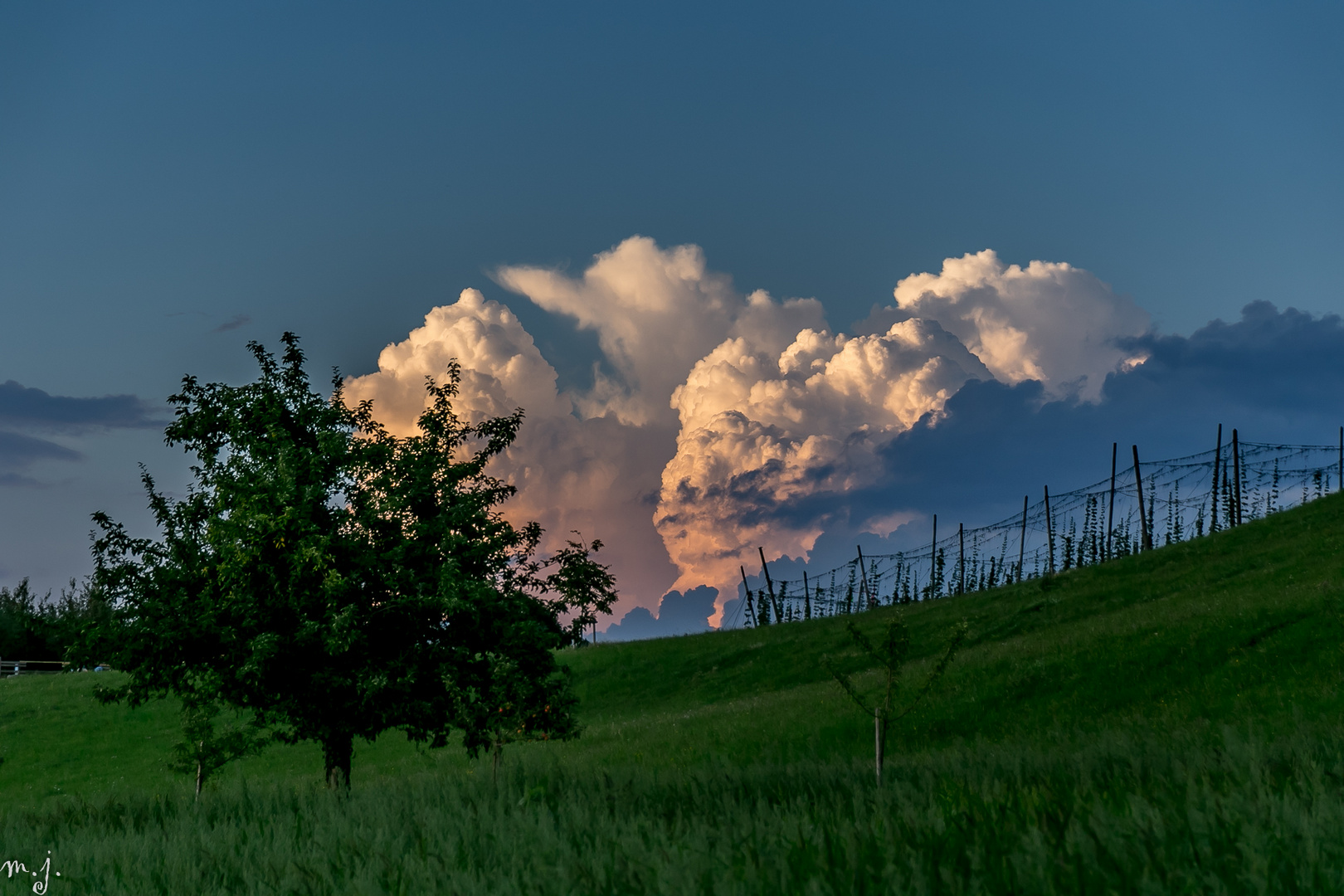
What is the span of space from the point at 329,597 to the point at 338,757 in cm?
355

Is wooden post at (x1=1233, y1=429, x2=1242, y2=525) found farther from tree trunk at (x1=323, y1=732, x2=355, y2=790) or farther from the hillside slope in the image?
tree trunk at (x1=323, y1=732, x2=355, y2=790)

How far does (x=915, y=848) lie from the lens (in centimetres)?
465

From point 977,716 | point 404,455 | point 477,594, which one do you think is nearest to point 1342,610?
point 977,716

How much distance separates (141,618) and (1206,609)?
25.5 metres

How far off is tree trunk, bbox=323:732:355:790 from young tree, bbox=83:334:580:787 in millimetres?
48

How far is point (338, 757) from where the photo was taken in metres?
15.8

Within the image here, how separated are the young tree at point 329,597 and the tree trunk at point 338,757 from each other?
5cm

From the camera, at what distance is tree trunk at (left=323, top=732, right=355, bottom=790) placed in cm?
1511

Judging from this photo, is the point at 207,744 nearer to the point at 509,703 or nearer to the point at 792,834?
the point at 509,703

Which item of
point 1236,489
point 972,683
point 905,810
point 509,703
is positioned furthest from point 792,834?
point 1236,489

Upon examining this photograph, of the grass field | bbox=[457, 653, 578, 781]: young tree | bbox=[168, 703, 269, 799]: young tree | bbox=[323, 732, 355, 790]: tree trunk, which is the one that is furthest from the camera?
bbox=[168, 703, 269, 799]: young tree

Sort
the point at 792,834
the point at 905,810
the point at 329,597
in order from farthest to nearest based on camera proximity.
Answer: the point at 329,597, the point at 905,810, the point at 792,834

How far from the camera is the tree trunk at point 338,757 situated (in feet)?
49.6

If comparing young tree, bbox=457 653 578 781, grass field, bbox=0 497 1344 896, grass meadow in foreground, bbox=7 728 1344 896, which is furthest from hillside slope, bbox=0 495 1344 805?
grass meadow in foreground, bbox=7 728 1344 896
